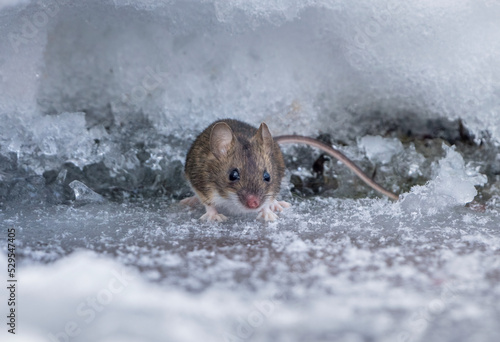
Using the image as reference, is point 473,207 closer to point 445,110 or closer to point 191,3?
point 445,110

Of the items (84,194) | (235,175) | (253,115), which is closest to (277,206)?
(235,175)

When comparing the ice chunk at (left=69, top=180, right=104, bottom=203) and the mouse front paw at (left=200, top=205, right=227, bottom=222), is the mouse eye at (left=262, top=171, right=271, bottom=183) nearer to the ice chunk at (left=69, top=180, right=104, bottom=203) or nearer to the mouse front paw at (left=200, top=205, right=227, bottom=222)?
the mouse front paw at (left=200, top=205, right=227, bottom=222)

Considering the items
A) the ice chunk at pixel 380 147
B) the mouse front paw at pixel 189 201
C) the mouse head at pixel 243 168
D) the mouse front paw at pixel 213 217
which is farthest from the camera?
the ice chunk at pixel 380 147

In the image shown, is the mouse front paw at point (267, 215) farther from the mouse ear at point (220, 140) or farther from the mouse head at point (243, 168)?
the mouse ear at point (220, 140)

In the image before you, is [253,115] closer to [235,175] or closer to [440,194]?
[235,175]

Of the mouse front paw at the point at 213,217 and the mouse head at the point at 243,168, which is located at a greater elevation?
the mouse head at the point at 243,168

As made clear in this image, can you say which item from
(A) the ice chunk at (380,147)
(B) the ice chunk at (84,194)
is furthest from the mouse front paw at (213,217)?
(A) the ice chunk at (380,147)

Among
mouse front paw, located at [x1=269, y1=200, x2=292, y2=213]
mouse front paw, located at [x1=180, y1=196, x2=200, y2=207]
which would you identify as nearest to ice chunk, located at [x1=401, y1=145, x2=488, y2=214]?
mouse front paw, located at [x1=269, y1=200, x2=292, y2=213]
